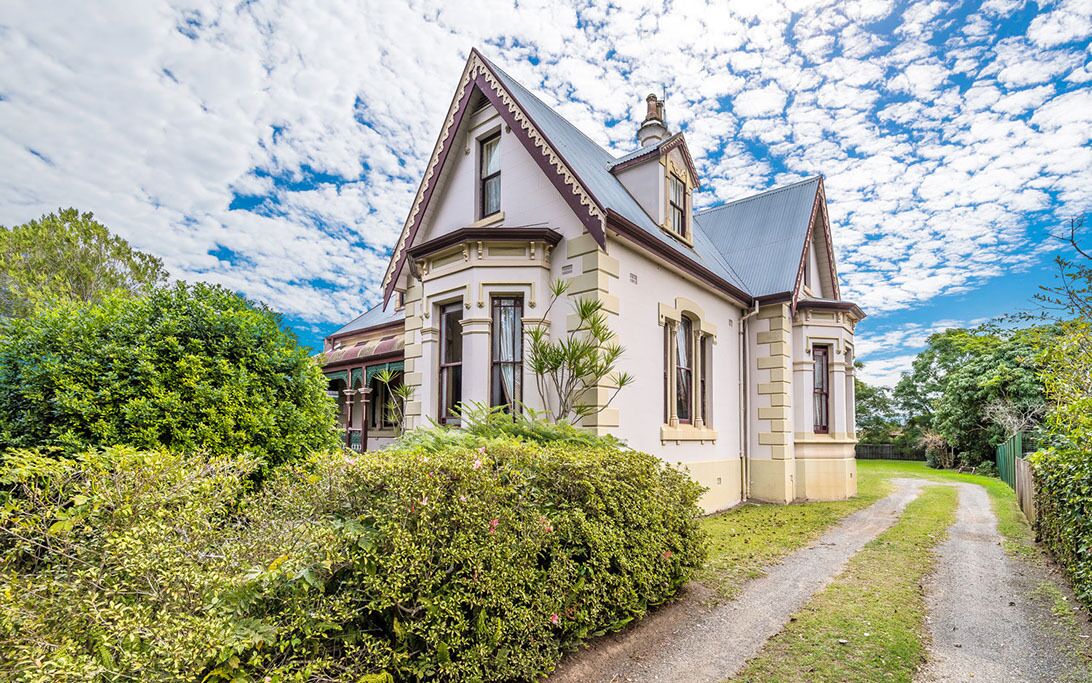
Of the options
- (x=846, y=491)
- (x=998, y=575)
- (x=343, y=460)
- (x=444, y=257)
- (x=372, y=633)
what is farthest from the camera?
(x=846, y=491)

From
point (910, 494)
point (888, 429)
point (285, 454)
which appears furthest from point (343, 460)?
point (888, 429)

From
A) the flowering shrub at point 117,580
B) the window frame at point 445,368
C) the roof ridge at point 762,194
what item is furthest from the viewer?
the roof ridge at point 762,194

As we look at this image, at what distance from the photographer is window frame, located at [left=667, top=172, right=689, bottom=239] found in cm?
1228

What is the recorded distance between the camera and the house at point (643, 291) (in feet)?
31.2

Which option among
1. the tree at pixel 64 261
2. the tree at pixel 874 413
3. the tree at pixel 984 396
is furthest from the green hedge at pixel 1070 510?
the tree at pixel 874 413

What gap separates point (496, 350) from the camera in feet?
31.7

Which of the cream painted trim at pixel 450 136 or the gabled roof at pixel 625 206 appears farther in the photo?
the gabled roof at pixel 625 206

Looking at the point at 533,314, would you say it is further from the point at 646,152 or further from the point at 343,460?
the point at 343,460

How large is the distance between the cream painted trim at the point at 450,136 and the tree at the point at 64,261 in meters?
13.6

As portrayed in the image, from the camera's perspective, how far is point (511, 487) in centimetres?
425

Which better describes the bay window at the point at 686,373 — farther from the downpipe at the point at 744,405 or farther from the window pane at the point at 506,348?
the window pane at the point at 506,348

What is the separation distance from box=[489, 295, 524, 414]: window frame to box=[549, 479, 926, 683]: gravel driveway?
4.47m

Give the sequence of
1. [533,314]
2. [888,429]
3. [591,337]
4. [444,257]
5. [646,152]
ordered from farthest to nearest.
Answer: [888,429]
[646,152]
[444,257]
[533,314]
[591,337]

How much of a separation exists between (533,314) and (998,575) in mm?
7399
